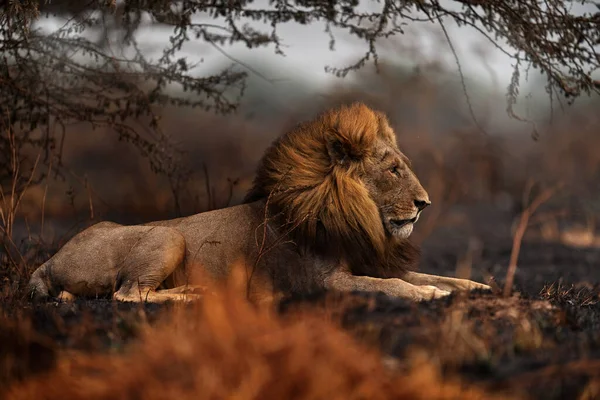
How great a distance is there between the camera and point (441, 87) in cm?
1738

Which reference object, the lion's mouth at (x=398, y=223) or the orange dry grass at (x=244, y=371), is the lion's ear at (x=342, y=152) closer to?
the lion's mouth at (x=398, y=223)

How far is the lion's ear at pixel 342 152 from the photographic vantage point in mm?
5441

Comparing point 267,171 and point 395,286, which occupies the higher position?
point 267,171

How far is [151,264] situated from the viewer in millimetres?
5359

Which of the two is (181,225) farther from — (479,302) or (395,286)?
(479,302)

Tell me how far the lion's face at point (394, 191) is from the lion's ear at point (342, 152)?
0.09m

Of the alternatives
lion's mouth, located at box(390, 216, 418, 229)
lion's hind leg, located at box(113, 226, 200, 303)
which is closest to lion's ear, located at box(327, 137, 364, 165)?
lion's mouth, located at box(390, 216, 418, 229)

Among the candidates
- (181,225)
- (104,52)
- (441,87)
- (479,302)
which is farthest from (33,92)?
(441,87)

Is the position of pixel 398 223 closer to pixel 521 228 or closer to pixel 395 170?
pixel 395 170

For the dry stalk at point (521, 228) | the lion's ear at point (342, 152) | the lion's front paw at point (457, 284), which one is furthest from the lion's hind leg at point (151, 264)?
the dry stalk at point (521, 228)

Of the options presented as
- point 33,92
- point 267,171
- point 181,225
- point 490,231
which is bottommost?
point 490,231

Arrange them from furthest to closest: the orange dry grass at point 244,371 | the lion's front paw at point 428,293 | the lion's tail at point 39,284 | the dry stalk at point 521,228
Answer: the lion's tail at point 39,284
the lion's front paw at point 428,293
the dry stalk at point 521,228
the orange dry grass at point 244,371

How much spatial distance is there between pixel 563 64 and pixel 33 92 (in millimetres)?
Result: 4093

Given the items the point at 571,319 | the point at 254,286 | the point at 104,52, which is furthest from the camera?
the point at 104,52
